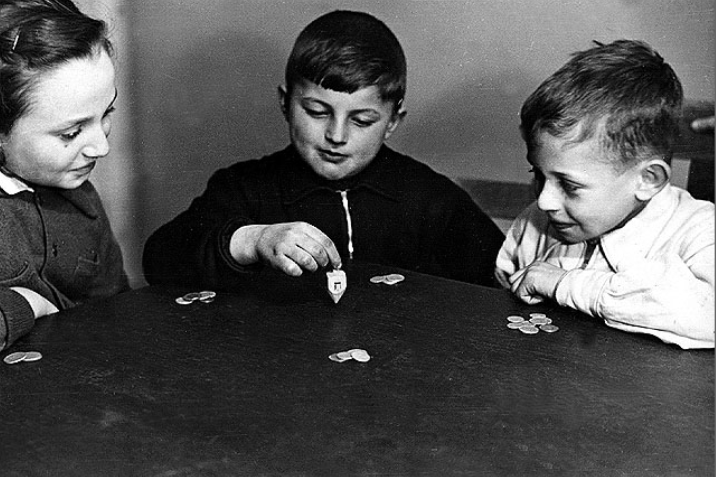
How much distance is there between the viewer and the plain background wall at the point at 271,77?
170cm

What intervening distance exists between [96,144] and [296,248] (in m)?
0.32

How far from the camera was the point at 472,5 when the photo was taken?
1.78 meters

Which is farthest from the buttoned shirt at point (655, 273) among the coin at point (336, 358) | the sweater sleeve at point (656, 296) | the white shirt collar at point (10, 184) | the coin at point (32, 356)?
the white shirt collar at point (10, 184)

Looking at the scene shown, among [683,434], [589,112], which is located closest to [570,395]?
[683,434]

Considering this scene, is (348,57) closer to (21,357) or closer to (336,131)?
(336,131)

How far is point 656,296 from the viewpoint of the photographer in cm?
109

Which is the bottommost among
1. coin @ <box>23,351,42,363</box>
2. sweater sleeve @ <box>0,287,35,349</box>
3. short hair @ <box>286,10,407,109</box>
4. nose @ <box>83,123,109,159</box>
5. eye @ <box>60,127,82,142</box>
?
coin @ <box>23,351,42,363</box>

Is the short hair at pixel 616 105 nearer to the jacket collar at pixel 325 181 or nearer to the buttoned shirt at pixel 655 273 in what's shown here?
the buttoned shirt at pixel 655 273

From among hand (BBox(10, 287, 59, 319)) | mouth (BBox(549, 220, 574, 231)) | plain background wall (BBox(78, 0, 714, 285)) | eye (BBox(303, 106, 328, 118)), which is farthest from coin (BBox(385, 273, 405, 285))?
plain background wall (BBox(78, 0, 714, 285))

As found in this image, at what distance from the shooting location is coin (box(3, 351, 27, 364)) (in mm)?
1020

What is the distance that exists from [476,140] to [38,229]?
0.84 m

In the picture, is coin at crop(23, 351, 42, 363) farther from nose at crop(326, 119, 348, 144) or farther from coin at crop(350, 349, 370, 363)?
nose at crop(326, 119, 348, 144)

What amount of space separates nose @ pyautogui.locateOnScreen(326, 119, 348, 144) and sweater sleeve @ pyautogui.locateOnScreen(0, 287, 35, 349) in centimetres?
57

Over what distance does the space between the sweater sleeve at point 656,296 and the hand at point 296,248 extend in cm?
29
